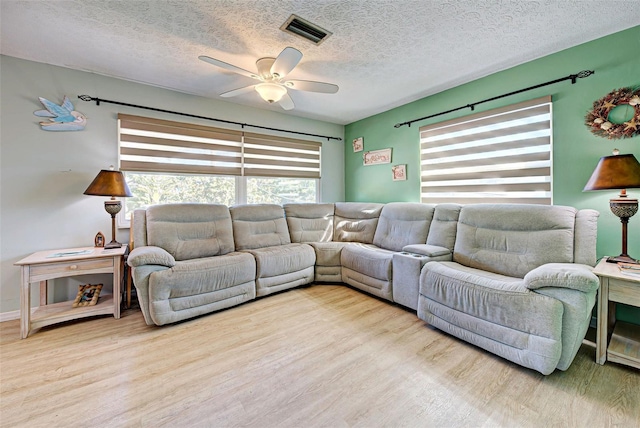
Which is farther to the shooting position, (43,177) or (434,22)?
(43,177)

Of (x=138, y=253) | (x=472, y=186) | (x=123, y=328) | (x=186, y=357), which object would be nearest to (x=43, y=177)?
(x=138, y=253)

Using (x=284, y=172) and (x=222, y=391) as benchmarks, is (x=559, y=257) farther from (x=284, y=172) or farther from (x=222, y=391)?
(x=284, y=172)

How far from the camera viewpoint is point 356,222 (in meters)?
3.82

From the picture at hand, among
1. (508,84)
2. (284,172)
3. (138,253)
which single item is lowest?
(138,253)

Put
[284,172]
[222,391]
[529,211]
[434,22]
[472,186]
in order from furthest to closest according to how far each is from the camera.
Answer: [284,172] → [472,186] → [529,211] → [434,22] → [222,391]

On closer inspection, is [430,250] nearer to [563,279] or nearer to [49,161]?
[563,279]

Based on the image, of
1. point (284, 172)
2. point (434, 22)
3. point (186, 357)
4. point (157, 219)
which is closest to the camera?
point (186, 357)

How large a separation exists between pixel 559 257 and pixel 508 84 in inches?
72.8

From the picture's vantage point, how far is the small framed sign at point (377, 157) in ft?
13.3

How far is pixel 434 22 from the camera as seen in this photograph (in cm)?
199

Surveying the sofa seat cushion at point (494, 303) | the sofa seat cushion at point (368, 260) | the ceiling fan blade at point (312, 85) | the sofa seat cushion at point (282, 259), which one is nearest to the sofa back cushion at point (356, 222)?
the sofa seat cushion at point (368, 260)

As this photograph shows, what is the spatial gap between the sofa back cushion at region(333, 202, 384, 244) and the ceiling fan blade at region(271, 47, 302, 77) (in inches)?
86.5

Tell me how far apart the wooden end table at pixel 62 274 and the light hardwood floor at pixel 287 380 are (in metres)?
0.12

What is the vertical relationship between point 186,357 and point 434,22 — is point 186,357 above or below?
below
